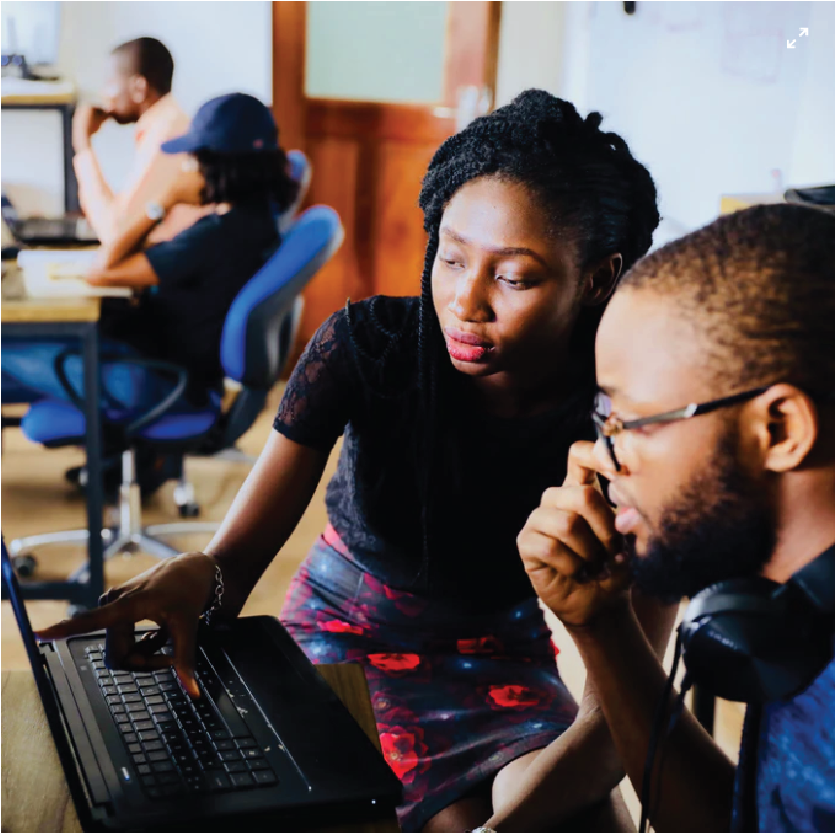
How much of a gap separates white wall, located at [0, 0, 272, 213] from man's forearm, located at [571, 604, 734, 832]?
3.52 m

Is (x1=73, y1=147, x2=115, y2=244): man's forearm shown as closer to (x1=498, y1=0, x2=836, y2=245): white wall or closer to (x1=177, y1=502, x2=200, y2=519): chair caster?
(x1=177, y1=502, x2=200, y2=519): chair caster

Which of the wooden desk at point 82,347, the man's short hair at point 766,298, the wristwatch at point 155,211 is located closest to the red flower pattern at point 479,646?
the man's short hair at point 766,298

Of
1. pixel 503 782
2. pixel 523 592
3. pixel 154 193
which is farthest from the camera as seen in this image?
pixel 154 193

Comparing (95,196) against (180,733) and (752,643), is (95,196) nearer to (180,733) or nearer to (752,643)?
(180,733)

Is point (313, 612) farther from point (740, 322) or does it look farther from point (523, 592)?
point (740, 322)

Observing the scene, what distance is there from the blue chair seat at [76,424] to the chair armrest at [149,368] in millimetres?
26

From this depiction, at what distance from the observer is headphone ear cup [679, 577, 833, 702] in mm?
726

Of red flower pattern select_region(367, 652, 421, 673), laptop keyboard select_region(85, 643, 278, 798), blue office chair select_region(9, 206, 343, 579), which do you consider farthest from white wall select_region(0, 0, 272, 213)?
laptop keyboard select_region(85, 643, 278, 798)

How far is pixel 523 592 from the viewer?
131cm

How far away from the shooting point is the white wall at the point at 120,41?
3943 millimetres

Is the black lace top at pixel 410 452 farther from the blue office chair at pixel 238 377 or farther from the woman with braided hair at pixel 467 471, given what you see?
the blue office chair at pixel 238 377

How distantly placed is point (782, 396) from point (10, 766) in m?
0.61

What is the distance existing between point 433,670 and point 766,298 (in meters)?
0.67

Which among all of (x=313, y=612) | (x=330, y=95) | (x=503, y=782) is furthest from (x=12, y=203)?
(x=503, y=782)
